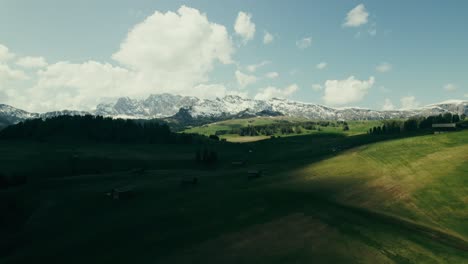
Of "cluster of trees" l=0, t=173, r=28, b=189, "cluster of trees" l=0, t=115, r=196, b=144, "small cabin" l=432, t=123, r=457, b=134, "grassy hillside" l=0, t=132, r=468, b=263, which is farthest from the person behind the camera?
"cluster of trees" l=0, t=115, r=196, b=144

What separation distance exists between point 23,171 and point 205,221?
82730 millimetres

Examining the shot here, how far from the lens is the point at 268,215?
52531mm

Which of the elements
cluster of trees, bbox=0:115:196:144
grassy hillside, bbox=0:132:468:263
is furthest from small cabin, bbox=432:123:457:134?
cluster of trees, bbox=0:115:196:144

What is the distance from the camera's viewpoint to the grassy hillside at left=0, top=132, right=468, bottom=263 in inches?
1527

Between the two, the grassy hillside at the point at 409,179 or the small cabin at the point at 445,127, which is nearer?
the grassy hillside at the point at 409,179

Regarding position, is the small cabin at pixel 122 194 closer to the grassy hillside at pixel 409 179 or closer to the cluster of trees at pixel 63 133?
the grassy hillside at pixel 409 179

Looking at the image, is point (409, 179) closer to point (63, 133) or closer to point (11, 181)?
point (11, 181)

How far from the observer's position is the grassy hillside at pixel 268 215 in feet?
127

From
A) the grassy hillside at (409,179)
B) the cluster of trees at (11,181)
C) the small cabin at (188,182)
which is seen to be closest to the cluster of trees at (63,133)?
the cluster of trees at (11,181)

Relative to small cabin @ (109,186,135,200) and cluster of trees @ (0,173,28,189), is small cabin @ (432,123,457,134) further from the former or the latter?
cluster of trees @ (0,173,28,189)

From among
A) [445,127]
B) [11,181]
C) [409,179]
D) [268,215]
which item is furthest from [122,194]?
[445,127]

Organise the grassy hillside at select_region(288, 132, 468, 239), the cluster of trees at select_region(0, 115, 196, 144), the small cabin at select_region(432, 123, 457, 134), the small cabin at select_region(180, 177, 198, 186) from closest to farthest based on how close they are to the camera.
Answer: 1. the grassy hillside at select_region(288, 132, 468, 239)
2. the small cabin at select_region(180, 177, 198, 186)
3. the small cabin at select_region(432, 123, 457, 134)
4. the cluster of trees at select_region(0, 115, 196, 144)

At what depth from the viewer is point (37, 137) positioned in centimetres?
17250

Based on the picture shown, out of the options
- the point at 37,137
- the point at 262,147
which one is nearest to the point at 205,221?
the point at 262,147
